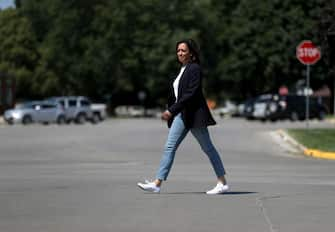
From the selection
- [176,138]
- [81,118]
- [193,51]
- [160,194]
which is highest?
[193,51]

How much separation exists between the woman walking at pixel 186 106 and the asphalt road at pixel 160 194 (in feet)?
2.35

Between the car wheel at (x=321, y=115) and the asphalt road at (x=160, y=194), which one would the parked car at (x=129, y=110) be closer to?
the car wheel at (x=321, y=115)

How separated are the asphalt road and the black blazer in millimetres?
1019

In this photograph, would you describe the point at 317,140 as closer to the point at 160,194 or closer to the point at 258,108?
the point at 160,194

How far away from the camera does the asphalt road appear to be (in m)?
9.52

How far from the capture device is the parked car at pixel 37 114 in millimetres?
53688

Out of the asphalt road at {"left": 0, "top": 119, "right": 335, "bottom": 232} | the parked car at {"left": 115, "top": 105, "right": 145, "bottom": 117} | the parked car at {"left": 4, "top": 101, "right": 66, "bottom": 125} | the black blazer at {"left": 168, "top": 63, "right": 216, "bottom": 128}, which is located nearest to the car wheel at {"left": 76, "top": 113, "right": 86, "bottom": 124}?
the parked car at {"left": 4, "top": 101, "right": 66, "bottom": 125}

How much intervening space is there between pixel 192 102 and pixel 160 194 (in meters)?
1.39

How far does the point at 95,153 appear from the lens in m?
23.3

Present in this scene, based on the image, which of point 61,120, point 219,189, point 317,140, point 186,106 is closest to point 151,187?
point 219,189

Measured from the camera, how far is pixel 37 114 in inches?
2138

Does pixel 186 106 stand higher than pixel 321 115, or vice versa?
pixel 186 106

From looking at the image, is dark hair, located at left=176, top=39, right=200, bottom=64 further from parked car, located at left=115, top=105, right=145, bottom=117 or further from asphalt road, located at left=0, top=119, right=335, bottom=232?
parked car, located at left=115, top=105, right=145, bottom=117

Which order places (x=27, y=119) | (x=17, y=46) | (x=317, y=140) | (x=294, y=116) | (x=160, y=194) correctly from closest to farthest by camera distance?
(x=160, y=194), (x=317, y=140), (x=27, y=119), (x=294, y=116), (x=17, y=46)
